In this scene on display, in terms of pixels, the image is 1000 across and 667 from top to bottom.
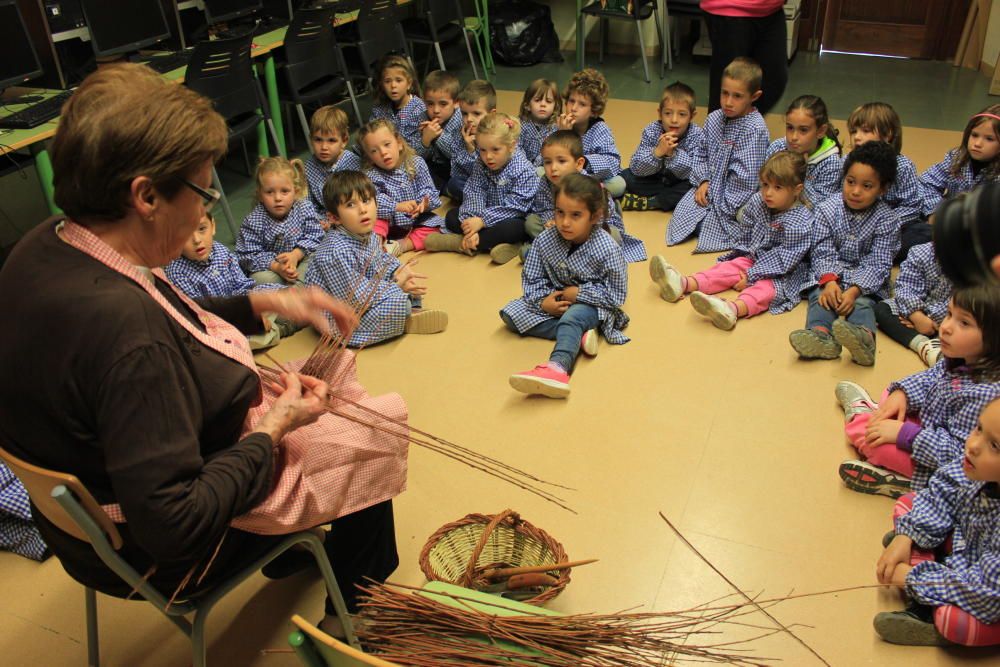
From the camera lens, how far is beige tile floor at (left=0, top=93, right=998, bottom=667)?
6.89 feet

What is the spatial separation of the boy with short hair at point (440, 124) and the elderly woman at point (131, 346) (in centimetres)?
318

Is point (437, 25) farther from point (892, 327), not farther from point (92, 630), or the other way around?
point (92, 630)

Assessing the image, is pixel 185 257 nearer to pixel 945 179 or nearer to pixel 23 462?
pixel 23 462

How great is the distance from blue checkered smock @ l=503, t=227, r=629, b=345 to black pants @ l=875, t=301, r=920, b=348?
101cm

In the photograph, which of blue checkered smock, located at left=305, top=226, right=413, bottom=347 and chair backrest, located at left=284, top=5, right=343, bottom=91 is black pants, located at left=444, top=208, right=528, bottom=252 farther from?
chair backrest, located at left=284, top=5, right=343, bottom=91

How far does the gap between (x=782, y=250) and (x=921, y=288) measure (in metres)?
0.57

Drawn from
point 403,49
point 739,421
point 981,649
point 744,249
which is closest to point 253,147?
point 403,49

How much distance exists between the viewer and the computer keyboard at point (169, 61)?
477 cm

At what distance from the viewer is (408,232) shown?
4211mm

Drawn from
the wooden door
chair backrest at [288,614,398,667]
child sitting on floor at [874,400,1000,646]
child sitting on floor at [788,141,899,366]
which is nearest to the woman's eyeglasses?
Result: chair backrest at [288,614,398,667]

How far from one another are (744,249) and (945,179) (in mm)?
965

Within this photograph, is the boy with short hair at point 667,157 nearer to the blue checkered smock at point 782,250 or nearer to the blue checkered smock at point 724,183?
the blue checkered smock at point 724,183

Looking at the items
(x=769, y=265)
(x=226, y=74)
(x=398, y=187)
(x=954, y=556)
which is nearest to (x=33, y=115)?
(x=226, y=74)

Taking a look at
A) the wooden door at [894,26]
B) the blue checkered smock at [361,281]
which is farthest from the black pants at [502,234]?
the wooden door at [894,26]
